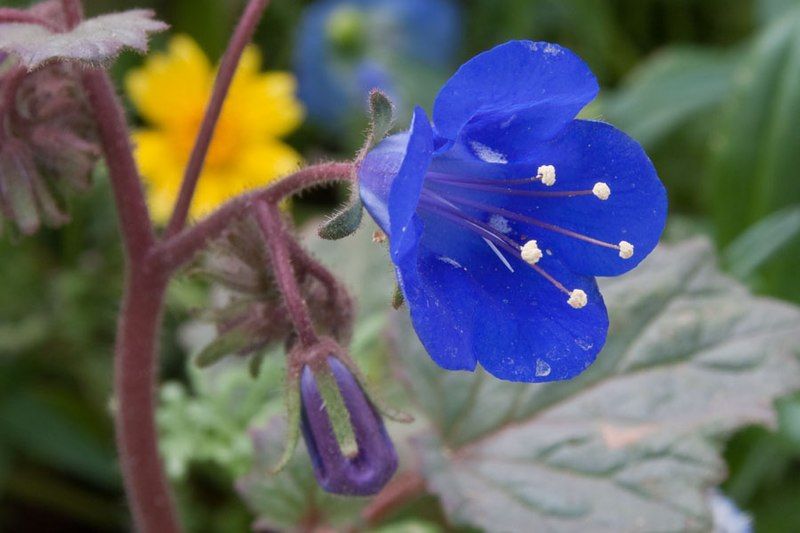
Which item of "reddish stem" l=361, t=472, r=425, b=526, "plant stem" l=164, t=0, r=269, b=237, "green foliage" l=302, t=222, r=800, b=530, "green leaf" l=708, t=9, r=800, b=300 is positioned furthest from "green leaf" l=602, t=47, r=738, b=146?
"plant stem" l=164, t=0, r=269, b=237

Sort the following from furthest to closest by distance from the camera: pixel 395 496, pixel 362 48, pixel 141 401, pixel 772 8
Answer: pixel 362 48 → pixel 772 8 → pixel 395 496 → pixel 141 401

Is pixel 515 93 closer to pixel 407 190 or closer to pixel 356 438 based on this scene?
pixel 407 190

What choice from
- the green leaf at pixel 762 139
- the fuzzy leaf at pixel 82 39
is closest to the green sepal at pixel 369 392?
the fuzzy leaf at pixel 82 39

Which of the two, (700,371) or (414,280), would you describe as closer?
(414,280)

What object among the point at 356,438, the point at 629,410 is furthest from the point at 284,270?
the point at 629,410

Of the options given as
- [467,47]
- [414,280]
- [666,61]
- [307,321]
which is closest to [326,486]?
[307,321]

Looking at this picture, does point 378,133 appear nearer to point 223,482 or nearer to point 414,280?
point 414,280
